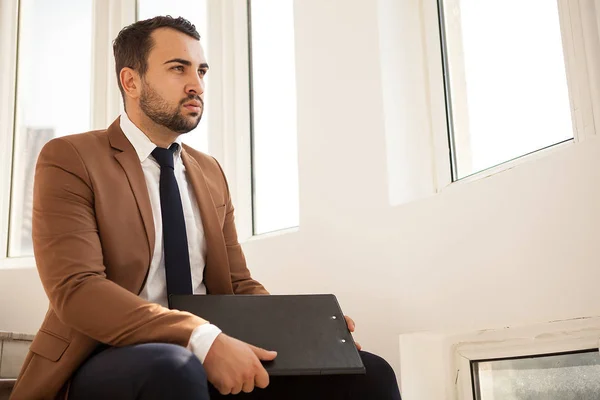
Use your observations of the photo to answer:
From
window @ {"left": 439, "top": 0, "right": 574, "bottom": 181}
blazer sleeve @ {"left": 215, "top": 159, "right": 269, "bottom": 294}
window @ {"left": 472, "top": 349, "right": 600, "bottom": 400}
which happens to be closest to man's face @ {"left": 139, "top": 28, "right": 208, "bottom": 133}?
blazer sleeve @ {"left": 215, "top": 159, "right": 269, "bottom": 294}

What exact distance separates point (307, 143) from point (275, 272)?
18.3 inches

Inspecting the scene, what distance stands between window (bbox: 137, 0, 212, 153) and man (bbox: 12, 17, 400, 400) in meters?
1.26

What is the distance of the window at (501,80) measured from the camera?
1.84m

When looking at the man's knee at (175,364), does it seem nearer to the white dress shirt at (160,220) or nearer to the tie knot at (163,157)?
the white dress shirt at (160,220)

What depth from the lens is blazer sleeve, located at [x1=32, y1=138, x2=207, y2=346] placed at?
1.32m

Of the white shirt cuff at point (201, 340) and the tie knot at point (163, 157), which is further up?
the tie knot at point (163, 157)

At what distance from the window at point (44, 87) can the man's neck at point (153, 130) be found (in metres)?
1.76

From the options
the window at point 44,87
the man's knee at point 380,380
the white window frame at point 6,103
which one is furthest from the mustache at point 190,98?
the white window frame at point 6,103

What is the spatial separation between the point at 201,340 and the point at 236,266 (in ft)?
1.91

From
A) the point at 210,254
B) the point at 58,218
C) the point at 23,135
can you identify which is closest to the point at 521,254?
the point at 210,254

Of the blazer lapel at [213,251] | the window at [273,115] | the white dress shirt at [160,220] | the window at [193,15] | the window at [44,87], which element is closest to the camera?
the white dress shirt at [160,220]

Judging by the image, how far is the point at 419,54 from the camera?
2.31m

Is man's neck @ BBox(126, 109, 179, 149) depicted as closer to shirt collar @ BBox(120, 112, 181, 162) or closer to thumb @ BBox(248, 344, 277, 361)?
shirt collar @ BBox(120, 112, 181, 162)

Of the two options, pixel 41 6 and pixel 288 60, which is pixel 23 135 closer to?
pixel 41 6
